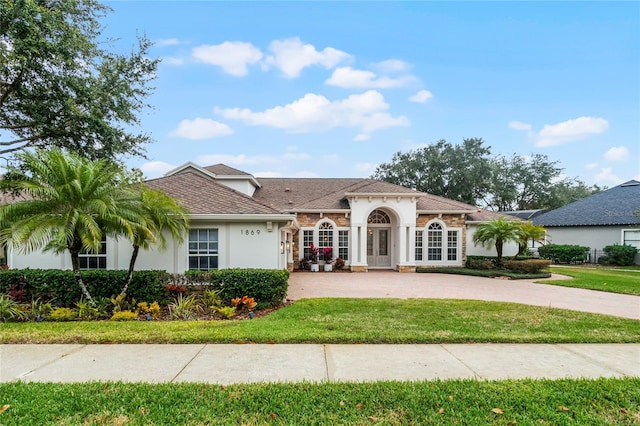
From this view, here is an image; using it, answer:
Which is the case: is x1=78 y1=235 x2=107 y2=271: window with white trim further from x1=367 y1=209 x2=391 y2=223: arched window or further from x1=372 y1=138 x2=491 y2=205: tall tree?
x1=372 y1=138 x2=491 y2=205: tall tree

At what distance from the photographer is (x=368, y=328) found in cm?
597

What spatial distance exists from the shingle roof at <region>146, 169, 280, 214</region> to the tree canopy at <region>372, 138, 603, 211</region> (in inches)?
1122

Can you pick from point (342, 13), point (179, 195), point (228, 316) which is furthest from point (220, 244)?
point (342, 13)

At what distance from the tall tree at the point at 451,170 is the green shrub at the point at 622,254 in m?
14.8

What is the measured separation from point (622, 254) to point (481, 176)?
15677 mm

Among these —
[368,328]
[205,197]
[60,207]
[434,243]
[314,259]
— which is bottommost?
[314,259]

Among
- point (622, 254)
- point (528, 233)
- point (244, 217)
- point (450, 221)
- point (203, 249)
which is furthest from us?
point (622, 254)

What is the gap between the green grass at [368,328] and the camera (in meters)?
5.35

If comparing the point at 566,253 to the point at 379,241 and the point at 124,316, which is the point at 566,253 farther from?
the point at 124,316

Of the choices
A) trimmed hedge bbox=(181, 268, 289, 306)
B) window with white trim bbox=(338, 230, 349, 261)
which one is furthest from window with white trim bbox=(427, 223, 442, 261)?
trimmed hedge bbox=(181, 268, 289, 306)

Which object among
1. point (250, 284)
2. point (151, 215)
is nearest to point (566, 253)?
point (250, 284)

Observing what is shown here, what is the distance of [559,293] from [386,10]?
11.2 meters

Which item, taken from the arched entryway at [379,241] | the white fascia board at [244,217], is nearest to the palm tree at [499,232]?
the arched entryway at [379,241]

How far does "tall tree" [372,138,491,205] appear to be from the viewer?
35.2 meters
